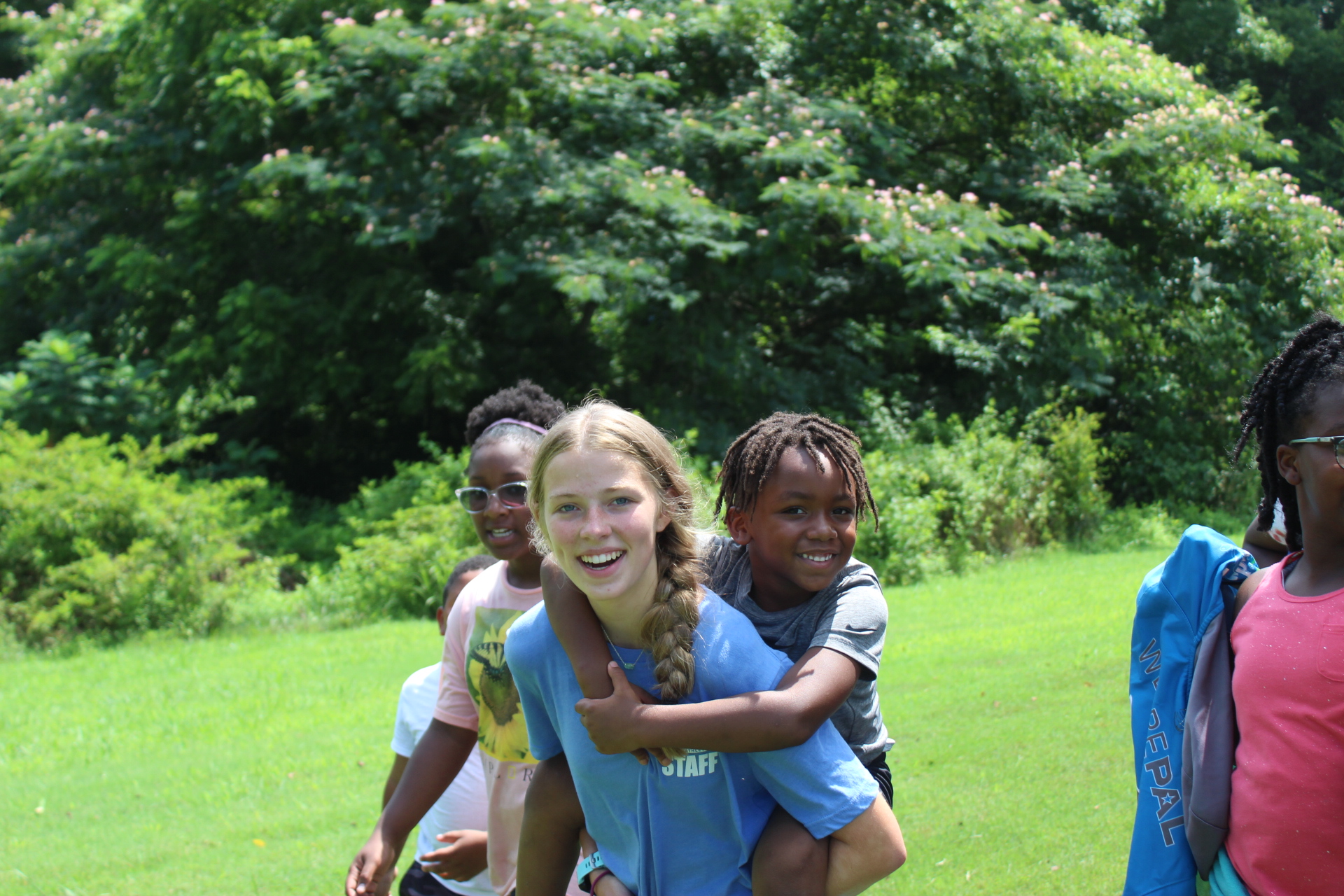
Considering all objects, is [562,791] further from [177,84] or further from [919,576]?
[177,84]

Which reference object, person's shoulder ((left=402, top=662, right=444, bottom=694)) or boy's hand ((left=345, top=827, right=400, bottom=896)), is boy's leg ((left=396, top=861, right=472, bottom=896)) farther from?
person's shoulder ((left=402, top=662, right=444, bottom=694))

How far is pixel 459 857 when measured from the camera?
9.50 ft

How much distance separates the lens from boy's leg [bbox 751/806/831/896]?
6.10 feet

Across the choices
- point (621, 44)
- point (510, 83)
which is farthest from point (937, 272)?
point (510, 83)

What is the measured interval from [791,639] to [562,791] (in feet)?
1.71

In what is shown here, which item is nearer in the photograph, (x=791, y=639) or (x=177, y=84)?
(x=791, y=639)

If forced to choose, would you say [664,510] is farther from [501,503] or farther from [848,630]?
[501,503]

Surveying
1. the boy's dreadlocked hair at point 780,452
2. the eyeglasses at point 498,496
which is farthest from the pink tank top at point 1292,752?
the eyeglasses at point 498,496

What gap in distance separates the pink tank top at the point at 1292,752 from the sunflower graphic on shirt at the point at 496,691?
5.14 feet

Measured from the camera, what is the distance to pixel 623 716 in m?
1.84

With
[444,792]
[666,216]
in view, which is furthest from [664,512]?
[666,216]

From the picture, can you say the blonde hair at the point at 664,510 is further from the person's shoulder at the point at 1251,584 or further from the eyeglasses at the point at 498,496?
the person's shoulder at the point at 1251,584

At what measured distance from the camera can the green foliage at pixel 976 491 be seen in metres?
11.2

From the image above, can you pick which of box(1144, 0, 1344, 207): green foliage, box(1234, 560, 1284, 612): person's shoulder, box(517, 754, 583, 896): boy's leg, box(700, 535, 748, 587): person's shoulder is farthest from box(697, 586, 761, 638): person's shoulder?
box(1144, 0, 1344, 207): green foliage
